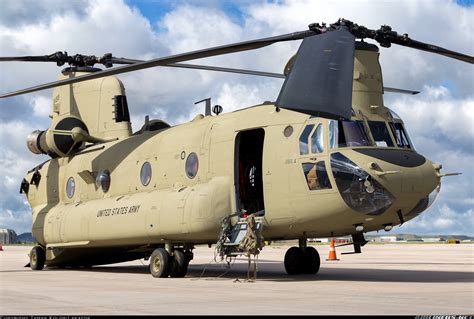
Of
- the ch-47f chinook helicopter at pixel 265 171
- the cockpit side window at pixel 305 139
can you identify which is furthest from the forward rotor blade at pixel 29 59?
the cockpit side window at pixel 305 139

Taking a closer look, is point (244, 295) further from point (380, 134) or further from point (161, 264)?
point (161, 264)

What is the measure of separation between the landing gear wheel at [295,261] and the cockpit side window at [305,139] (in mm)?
3940

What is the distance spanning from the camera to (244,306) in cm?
1043

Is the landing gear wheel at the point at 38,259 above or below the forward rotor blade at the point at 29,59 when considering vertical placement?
below

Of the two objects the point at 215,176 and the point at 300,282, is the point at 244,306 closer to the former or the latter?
the point at 300,282

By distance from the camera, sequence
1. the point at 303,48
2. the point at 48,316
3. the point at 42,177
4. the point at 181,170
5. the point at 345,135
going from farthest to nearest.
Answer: the point at 42,177 → the point at 181,170 → the point at 345,135 → the point at 303,48 → the point at 48,316

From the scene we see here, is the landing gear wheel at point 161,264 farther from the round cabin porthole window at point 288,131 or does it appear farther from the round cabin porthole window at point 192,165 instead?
the round cabin porthole window at point 288,131

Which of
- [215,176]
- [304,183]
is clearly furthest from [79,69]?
[304,183]

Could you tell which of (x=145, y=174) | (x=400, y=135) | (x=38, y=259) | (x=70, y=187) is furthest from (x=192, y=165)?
(x=38, y=259)

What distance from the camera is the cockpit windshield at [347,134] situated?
1506 cm

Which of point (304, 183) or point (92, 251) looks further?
point (92, 251)

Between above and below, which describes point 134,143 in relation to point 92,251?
above

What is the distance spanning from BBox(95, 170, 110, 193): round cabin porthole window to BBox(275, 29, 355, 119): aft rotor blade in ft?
31.9

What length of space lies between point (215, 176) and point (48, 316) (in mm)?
8565
